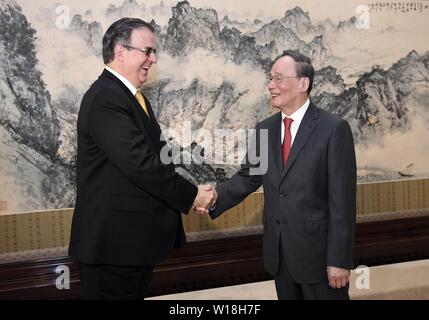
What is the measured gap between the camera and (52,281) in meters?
4.92

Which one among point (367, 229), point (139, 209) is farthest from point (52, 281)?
point (367, 229)

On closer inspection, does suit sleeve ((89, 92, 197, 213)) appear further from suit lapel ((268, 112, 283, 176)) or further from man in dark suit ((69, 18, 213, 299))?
suit lapel ((268, 112, 283, 176))

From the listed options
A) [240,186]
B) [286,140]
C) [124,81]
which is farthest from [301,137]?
[124,81]

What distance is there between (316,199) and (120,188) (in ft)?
3.52

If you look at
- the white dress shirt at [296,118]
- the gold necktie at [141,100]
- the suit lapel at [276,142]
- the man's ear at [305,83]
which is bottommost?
the suit lapel at [276,142]

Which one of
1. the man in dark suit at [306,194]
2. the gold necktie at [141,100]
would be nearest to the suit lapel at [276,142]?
the man in dark suit at [306,194]

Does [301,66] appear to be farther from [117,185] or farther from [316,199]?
[117,185]

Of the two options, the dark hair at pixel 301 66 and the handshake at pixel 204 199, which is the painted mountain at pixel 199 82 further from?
the dark hair at pixel 301 66

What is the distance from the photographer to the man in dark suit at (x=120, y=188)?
10.1 ft

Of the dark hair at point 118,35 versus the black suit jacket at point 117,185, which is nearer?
the black suit jacket at point 117,185

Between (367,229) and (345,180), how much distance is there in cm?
308

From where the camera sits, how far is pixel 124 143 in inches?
120

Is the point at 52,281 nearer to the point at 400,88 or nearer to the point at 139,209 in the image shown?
the point at 139,209

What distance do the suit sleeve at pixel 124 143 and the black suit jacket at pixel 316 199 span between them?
711 mm
